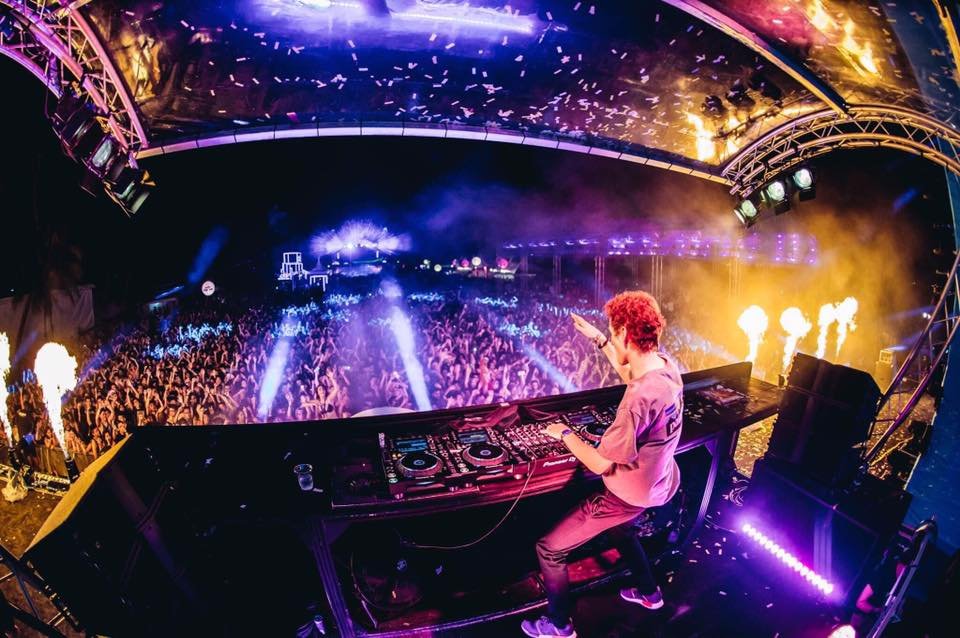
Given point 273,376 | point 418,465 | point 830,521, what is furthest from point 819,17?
point 273,376

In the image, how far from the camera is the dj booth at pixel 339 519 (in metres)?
1.73

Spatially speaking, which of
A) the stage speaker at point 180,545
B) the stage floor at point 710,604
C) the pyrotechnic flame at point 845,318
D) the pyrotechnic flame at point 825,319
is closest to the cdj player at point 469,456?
the stage speaker at point 180,545

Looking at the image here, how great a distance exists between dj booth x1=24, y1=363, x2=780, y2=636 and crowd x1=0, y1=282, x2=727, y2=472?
11.4 feet

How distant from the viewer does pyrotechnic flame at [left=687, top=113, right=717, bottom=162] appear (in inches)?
163

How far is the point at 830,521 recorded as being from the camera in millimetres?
2725

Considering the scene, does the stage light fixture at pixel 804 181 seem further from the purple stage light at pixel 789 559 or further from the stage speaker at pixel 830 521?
the purple stage light at pixel 789 559

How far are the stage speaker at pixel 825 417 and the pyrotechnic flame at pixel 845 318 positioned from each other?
10627 millimetres

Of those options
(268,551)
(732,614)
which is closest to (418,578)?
(268,551)

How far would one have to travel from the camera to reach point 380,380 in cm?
744

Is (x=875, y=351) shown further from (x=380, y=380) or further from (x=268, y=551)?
(x=268, y=551)

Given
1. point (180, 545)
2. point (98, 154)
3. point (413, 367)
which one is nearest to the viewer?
point (180, 545)

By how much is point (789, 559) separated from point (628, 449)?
7.46ft

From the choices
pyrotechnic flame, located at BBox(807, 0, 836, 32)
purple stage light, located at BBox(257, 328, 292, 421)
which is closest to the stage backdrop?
purple stage light, located at BBox(257, 328, 292, 421)

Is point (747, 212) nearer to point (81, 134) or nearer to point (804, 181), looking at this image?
point (804, 181)
